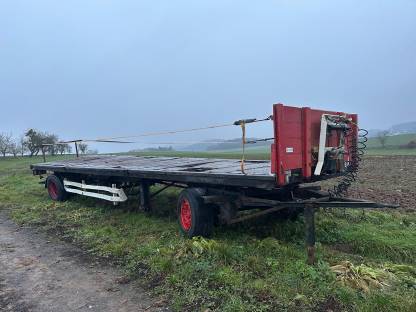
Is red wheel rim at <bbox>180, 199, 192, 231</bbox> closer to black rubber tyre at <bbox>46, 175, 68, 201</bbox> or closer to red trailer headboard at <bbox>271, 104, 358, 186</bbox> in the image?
red trailer headboard at <bbox>271, 104, 358, 186</bbox>

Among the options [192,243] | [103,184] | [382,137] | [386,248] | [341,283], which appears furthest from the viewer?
[382,137]

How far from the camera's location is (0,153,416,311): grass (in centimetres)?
437

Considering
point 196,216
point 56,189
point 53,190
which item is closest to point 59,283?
Answer: point 196,216

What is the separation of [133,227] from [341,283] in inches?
181

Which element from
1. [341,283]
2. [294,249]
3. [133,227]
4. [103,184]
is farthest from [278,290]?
[103,184]

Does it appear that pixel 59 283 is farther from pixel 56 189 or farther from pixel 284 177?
pixel 56 189

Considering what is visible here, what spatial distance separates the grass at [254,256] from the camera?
4.37 m

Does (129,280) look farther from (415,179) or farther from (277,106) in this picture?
(415,179)

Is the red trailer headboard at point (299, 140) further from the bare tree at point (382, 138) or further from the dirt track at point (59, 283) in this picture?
the bare tree at point (382, 138)

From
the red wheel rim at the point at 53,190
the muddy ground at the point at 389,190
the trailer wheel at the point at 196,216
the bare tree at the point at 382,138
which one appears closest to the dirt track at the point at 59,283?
the trailer wheel at the point at 196,216

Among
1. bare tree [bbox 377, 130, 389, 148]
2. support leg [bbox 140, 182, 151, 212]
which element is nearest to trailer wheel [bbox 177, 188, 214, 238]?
support leg [bbox 140, 182, 151, 212]

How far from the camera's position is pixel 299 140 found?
18.4 ft

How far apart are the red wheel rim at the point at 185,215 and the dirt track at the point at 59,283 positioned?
1.58 metres

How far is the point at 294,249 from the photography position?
6039 mm
